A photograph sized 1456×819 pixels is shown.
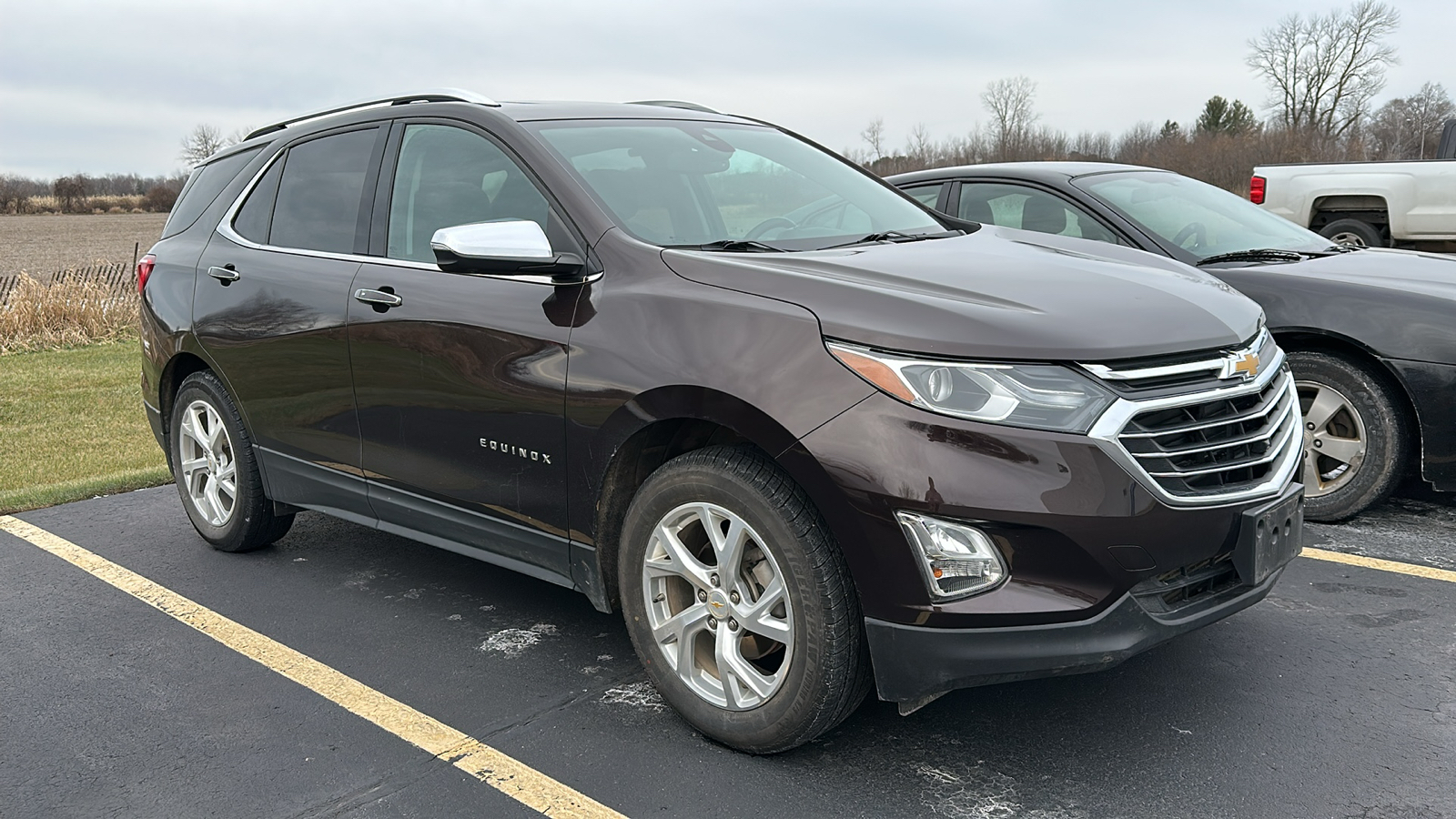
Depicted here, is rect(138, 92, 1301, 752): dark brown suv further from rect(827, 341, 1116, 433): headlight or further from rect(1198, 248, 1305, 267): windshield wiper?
rect(1198, 248, 1305, 267): windshield wiper

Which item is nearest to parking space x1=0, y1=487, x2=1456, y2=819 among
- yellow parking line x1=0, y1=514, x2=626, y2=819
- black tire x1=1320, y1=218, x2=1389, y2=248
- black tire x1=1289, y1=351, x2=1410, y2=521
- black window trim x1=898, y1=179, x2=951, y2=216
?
yellow parking line x1=0, y1=514, x2=626, y2=819

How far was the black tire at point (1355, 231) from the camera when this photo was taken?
12.5 meters

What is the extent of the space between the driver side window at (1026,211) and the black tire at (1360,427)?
1101mm

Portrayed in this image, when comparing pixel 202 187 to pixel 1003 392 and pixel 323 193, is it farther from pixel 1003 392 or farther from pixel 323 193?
pixel 1003 392

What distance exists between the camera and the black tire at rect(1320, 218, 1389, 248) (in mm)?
12477

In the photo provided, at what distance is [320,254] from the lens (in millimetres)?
4227

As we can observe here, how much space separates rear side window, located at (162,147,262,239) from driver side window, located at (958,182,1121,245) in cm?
361

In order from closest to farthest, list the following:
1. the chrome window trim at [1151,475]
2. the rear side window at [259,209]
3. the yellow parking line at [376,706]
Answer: the chrome window trim at [1151,475] → the yellow parking line at [376,706] → the rear side window at [259,209]

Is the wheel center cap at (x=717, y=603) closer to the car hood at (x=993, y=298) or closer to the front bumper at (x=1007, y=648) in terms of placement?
the front bumper at (x=1007, y=648)

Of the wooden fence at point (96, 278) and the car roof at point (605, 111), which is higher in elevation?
the car roof at point (605, 111)

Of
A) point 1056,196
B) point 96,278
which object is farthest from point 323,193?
point 96,278

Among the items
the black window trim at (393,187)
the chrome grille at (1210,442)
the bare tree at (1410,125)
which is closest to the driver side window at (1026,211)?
the chrome grille at (1210,442)

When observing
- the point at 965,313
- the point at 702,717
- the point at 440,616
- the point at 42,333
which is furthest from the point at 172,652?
the point at 42,333

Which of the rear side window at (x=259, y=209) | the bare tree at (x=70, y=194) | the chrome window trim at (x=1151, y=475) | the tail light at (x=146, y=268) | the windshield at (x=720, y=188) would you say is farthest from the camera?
the bare tree at (x=70, y=194)
